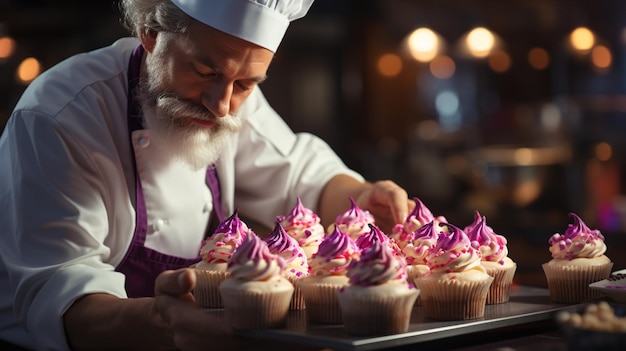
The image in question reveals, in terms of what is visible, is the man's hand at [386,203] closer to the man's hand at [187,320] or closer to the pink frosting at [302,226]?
the pink frosting at [302,226]

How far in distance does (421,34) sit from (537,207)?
2.06 meters

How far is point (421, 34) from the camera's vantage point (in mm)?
7750

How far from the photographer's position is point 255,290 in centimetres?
203

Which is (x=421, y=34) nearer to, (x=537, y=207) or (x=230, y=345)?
(x=537, y=207)

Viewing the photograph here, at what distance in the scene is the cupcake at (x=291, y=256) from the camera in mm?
2344

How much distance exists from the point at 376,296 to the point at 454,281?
31cm

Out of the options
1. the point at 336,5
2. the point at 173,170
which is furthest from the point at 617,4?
the point at 173,170

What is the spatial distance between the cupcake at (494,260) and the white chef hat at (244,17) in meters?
0.79

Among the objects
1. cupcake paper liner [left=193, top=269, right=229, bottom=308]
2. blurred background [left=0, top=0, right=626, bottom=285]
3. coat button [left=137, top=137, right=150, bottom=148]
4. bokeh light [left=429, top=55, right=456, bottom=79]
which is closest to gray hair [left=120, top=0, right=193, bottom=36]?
coat button [left=137, top=137, right=150, bottom=148]

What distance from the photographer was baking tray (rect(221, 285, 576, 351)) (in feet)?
6.10

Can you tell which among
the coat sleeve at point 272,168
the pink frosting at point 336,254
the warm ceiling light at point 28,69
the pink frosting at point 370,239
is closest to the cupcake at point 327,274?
the pink frosting at point 336,254

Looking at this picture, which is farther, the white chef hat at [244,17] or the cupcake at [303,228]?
the cupcake at [303,228]

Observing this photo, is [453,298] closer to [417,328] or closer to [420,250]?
[417,328]

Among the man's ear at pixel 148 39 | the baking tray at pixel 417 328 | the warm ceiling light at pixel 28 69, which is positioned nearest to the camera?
the baking tray at pixel 417 328
